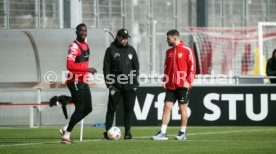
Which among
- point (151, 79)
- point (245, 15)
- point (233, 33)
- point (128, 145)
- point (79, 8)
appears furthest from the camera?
point (233, 33)

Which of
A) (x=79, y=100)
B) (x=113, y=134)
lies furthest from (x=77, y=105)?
(x=113, y=134)

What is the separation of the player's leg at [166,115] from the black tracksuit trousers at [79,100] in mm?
1660

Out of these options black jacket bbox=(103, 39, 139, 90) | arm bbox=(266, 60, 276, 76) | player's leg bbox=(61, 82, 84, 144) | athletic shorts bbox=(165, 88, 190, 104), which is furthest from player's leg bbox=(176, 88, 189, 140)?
arm bbox=(266, 60, 276, 76)

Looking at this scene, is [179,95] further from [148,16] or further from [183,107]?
[148,16]

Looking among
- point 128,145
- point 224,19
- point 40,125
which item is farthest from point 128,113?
point 224,19

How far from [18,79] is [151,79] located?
3.65 m

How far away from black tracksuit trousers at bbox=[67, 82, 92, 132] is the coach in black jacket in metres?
1.18

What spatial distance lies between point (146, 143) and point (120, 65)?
1.97 meters

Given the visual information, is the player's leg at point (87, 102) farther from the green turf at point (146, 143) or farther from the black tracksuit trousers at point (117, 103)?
the black tracksuit trousers at point (117, 103)

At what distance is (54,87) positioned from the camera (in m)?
23.9

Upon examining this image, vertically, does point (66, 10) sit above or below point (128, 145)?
above

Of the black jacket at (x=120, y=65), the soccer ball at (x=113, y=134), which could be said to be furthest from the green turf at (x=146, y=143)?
the black jacket at (x=120, y=65)

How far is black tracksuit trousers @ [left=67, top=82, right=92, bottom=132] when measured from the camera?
16.0 metres

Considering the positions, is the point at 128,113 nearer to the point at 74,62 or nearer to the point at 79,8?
the point at 74,62
